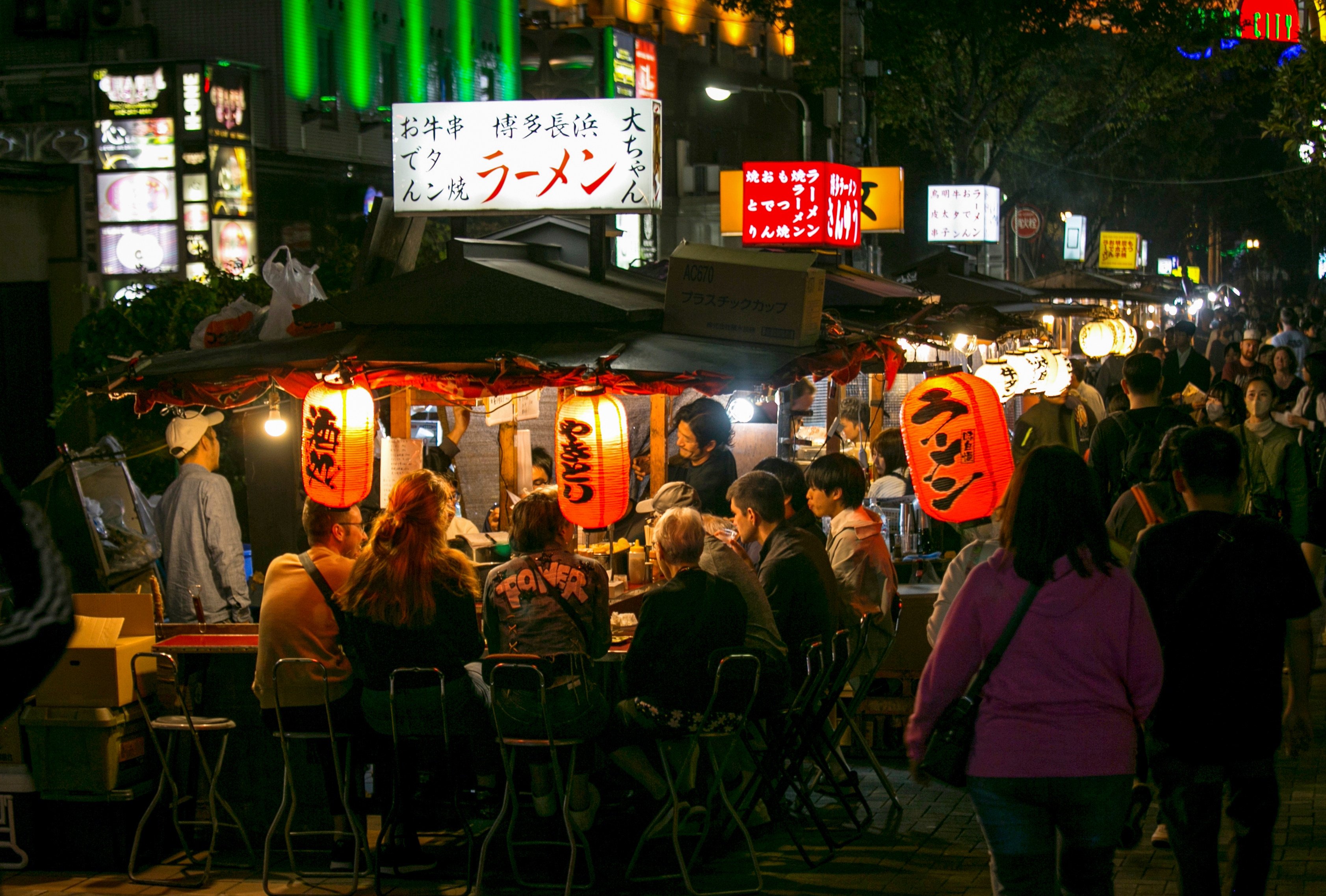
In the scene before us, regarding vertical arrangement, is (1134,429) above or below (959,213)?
below

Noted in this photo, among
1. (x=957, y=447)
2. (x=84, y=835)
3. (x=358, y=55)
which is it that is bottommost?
(x=84, y=835)

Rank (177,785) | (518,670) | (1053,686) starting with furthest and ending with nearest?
(177,785) < (518,670) < (1053,686)

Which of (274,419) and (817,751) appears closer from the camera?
(817,751)

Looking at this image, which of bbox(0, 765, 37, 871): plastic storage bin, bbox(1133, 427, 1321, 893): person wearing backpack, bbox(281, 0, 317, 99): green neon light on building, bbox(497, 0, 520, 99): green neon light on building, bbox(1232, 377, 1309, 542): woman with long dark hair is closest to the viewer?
bbox(1133, 427, 1321, 893): person wearing backpack

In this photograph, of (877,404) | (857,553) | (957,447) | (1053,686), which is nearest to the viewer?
(1053,686)

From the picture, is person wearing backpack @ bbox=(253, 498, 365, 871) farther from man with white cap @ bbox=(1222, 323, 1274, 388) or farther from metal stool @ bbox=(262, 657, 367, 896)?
man with white cap @ bbox=(1222, 323, 1274, 388)

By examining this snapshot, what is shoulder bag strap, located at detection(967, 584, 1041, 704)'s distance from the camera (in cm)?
406

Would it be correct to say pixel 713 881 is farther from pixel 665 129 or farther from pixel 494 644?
pixel 665 129

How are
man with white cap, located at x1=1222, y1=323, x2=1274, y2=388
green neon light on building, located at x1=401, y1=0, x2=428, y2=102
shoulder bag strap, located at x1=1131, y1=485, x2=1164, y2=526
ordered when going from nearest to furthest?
1. shoulder bag strap, located at x1=1131, y1=485, x2=1164, y2=526
2. man with white cap, located at x1=1222, y1=323, x2=1274, y2=388
3. green neon light on building, located at x1=401, y1=0, x2=428, y2=102

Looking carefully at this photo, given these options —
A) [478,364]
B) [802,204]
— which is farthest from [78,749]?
[802,204]

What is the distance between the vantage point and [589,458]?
8.32 m

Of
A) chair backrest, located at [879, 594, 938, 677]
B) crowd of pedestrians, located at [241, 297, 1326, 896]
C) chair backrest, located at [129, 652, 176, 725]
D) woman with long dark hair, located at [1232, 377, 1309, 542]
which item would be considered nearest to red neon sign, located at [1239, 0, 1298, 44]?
crowd of pedestrians, located at [241, 297, 1326, 896]

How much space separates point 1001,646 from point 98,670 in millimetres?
4710

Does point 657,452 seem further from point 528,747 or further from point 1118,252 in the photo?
point 1118,252
